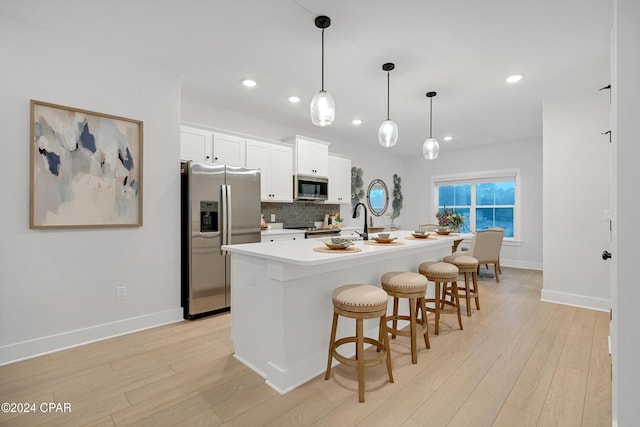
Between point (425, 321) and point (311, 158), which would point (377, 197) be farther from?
point (425, 321)

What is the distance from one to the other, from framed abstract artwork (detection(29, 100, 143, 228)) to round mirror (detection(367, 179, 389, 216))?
478 centimetres

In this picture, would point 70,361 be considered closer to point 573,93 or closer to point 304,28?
point 304,28

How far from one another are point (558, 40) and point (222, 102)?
3.62 meters

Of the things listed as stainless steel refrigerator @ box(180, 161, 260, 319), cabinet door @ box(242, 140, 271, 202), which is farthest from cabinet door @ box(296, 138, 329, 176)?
stainless steel refrigerator @ box(180, 161, 260, 319)

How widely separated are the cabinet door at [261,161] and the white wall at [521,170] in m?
4.52

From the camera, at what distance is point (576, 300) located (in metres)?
3.60

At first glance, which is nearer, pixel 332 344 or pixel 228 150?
pixel 332 344

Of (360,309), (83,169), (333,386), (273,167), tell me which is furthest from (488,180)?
(83,169)

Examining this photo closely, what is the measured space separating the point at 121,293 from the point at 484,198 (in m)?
6.81

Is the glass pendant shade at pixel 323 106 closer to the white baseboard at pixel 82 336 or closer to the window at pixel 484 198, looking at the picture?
the white baseboard at pixel 82 336

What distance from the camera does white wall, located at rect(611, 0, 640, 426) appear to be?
1.22m

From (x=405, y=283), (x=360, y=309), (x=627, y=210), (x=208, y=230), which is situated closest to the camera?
(x=627, y=210)

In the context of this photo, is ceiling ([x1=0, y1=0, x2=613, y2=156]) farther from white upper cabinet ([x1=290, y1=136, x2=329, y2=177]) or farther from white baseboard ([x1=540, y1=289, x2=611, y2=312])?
white baseboard ([x1=540, y1=289, x2=611, y2=312])

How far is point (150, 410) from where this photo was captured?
5.66 feet
